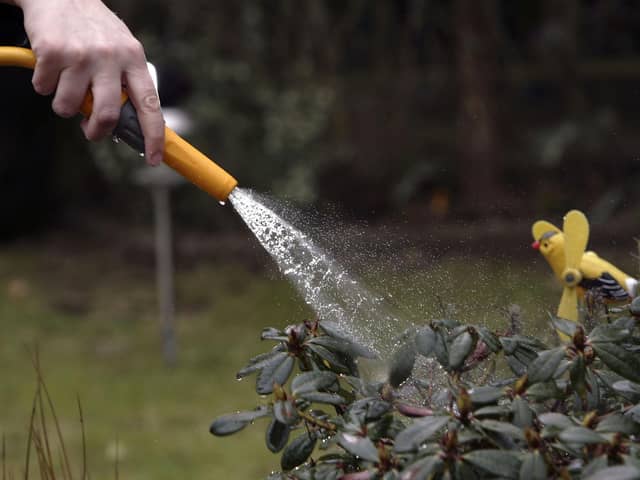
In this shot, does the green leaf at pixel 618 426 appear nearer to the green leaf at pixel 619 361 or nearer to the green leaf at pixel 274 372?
the green leaf at pixel 619 361

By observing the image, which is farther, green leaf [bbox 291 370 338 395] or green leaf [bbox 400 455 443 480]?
green leaf [bbox 291 370 338 395]

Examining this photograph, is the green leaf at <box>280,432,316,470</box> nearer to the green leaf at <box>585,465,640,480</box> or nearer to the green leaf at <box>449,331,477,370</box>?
the green leaf at <box>449,331,477,370</box>

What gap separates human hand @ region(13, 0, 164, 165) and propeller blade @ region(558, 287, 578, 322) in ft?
2.67

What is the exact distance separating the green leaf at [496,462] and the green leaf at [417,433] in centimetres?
5

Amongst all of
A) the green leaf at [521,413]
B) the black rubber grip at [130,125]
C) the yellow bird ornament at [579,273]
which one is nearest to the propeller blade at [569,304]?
the yellow bird ornament at [579,273]

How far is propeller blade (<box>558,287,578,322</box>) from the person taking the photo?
1812mm

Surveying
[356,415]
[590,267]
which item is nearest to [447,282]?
[590,267]

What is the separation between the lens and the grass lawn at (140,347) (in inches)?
165

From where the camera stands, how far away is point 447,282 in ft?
5.54

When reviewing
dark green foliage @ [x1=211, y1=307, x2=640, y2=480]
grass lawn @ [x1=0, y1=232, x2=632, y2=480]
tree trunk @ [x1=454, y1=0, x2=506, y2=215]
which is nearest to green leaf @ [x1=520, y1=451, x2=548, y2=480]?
dark green foliage @ [x1=211, y1=307, x2=640, y2=480]

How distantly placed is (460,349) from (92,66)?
0.74 metres

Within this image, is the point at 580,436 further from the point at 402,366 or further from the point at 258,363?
the point at 258,363

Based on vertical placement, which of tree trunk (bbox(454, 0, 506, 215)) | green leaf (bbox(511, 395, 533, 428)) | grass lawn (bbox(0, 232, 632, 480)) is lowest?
grass lawn (bbox(0, 232, 632, 480))

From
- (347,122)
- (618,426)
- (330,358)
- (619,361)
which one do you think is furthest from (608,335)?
(347,122)
